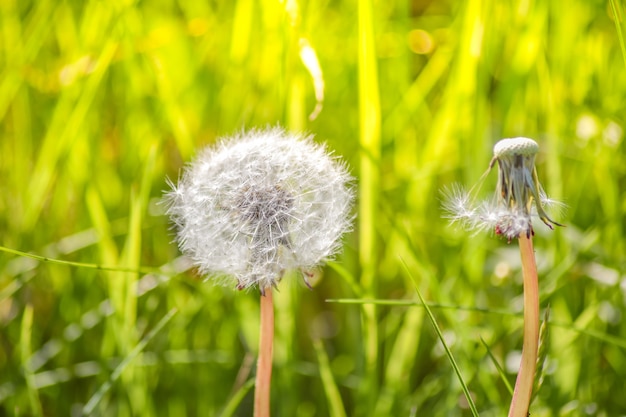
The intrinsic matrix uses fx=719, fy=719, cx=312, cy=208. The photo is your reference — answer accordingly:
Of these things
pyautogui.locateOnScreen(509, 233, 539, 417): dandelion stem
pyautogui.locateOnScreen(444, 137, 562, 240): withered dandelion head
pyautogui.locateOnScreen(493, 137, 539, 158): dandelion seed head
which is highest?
pyautogui.locateOnScreen(493, 137, 539, 158): dandelion seed head

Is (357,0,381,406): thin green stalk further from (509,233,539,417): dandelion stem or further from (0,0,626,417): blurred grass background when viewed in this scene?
(509,233,539,417): dandelion stem

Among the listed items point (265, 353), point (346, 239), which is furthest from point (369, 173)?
point (265, 353)

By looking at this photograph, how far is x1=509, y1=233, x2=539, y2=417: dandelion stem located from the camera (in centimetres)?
74

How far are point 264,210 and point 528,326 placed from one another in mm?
347

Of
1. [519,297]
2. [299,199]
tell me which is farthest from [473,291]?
[299,199]

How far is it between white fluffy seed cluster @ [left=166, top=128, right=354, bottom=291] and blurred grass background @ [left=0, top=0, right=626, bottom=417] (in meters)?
0.21

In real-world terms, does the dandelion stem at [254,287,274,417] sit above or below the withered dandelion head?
below

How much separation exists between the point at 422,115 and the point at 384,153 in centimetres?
23

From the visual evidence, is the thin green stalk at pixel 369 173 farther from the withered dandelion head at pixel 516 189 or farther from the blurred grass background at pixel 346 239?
the withered dandelion head at pixel 516 189

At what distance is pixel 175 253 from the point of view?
1854 millimetres

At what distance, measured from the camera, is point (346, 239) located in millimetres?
1818

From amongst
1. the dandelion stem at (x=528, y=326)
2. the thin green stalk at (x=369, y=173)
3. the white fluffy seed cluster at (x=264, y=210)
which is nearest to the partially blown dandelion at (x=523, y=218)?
the dandelion stem at (x=528, y=326)

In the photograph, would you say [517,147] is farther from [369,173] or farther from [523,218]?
[369,173]

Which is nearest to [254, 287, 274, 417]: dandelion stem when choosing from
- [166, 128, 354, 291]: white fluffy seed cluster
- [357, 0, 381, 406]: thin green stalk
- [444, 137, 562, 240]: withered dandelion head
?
[166, 128, 354, 291]: white fluffy seed cluster
